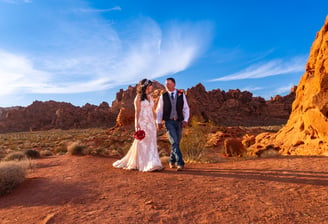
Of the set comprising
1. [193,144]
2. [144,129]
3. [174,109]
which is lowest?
[193,144]

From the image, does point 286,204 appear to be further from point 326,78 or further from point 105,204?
point 326,78

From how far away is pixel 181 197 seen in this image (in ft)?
12.2

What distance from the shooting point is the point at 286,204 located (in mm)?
3275

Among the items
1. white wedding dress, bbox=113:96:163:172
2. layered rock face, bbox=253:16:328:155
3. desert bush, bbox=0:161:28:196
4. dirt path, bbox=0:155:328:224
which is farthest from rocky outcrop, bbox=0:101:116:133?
dirt path, bbox=0:155:328:224

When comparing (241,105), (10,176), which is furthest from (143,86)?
(241,105)

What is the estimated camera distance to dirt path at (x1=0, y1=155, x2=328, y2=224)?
3.04 m

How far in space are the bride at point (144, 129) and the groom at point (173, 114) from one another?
0.31m

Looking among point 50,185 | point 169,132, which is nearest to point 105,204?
point 50,185

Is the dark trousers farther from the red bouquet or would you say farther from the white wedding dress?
the red bouquet

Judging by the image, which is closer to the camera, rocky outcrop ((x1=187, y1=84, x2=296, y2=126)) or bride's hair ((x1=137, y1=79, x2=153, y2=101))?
bride's hair ((x1=137, y1=79, x2=153, y2=101))

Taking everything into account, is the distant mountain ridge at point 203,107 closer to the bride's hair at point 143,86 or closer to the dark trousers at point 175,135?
the dark trousers at point 175,135

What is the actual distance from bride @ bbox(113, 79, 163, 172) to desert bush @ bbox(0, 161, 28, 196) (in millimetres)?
2690

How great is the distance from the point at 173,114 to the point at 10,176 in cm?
422

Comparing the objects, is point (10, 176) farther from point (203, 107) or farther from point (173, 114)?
point (203, 107)
